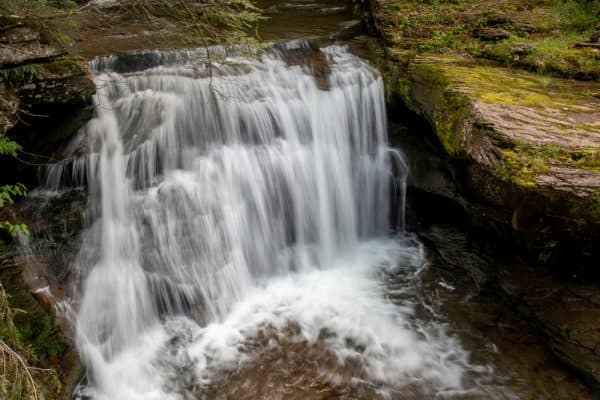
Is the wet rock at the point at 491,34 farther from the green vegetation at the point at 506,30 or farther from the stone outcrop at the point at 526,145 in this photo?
the stone outcrop at the point at 526,145

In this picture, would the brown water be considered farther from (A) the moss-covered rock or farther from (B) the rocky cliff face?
(A) the moss-covered rock

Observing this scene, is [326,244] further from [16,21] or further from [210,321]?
[16,21]

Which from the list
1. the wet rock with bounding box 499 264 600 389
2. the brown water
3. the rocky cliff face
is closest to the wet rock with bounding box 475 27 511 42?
the rocky cliff face

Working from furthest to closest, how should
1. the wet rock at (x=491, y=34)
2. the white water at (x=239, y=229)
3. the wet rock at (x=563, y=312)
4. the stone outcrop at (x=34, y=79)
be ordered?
the wet rock at (x=491, y=34), the white water at (x=239, y=229), the stone outcrop at (x=34, y=79), the wet rock at (x=563, y=312)

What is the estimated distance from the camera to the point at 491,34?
7160mm

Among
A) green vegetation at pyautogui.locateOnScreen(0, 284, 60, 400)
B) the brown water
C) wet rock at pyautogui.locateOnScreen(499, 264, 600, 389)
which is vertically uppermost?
green vegetation at pyautogui.locateOnScreen(0, 284, 60, 400)

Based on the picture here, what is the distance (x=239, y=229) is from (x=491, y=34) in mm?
4998

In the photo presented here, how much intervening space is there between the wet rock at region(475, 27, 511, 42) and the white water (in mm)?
1816

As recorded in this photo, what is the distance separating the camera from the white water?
501cm

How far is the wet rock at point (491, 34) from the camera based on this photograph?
7094 mm

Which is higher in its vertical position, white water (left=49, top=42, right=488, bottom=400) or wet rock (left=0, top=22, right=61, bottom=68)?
wet rock (left=0, top=22, right=61, bottom=68)

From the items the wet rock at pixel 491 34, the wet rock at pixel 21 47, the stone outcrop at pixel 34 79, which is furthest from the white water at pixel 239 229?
the wet rock at pixel 491 34

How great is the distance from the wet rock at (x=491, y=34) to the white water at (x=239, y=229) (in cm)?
182

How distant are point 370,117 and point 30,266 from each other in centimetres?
500
